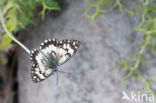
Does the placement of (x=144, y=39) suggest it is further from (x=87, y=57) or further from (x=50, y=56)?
(x=50, y=56)

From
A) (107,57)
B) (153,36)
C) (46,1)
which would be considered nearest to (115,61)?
(107,57)

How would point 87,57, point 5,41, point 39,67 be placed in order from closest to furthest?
point 39,67
point 5,41
point 87,57

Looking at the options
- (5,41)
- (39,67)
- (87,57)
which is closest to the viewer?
(39,67)

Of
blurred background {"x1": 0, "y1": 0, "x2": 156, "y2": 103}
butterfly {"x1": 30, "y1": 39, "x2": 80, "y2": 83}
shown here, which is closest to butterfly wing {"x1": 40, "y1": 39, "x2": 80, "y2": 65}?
butterfly {"x1": 30, "y1": 39, "x2": 80, "y2": 83}

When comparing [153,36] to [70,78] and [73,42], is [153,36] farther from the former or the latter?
[73,42]

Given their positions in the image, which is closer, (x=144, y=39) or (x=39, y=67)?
(x=39, y=67)

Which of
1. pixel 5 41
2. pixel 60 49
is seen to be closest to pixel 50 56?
pixel 60 49

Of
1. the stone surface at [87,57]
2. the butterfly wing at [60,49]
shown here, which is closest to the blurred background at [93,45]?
the stone surface at [87,57]

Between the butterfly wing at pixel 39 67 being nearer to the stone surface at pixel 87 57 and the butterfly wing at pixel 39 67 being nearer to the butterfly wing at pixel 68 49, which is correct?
the butterfly wing at pixel 68 49
